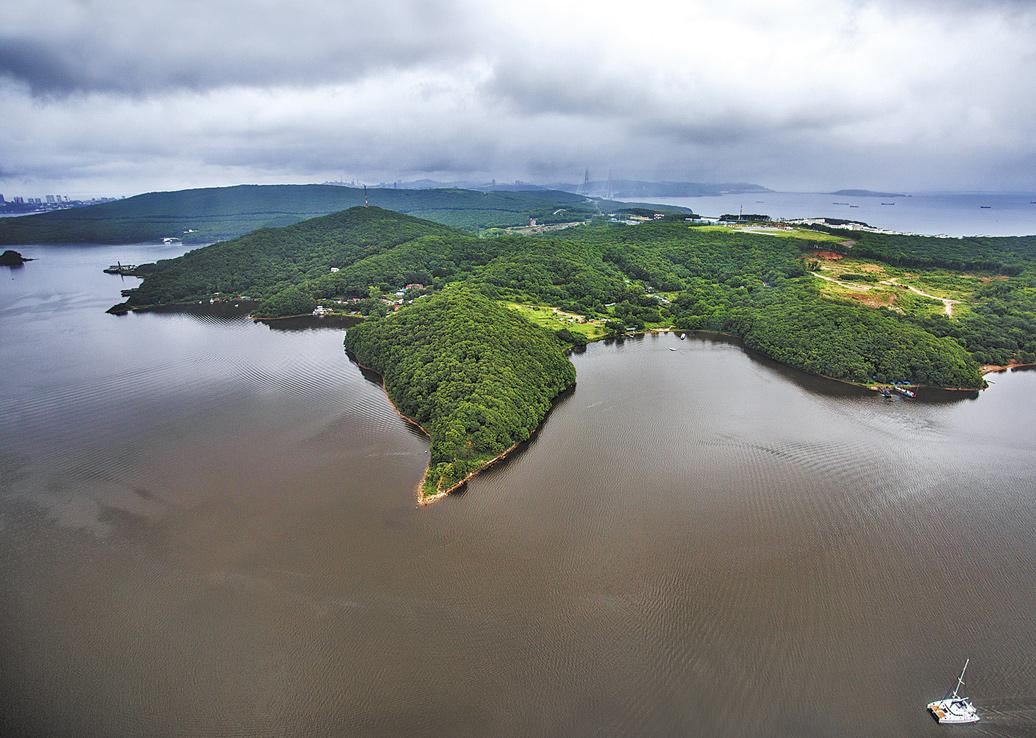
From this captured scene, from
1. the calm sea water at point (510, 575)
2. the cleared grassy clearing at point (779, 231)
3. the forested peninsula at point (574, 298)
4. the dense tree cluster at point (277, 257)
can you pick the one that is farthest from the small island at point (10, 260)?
the cleared grassy clearing at point (779, 231)

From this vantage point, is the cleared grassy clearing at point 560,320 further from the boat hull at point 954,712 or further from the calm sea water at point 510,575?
the boat hull at point 954,712

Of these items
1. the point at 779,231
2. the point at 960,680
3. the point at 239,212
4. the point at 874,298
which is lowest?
the point at 960,680

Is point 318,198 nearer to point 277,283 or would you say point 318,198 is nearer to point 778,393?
point 277,283

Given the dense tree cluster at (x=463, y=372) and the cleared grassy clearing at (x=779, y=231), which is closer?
the dense tree cluster at (x=463, y=372)

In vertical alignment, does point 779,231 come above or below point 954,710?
above

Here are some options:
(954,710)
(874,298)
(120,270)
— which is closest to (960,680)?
(954,710)

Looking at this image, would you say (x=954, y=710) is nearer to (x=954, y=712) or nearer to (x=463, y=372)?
(x=954, y=712)

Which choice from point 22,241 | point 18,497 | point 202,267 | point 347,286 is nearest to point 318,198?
point 22,241
